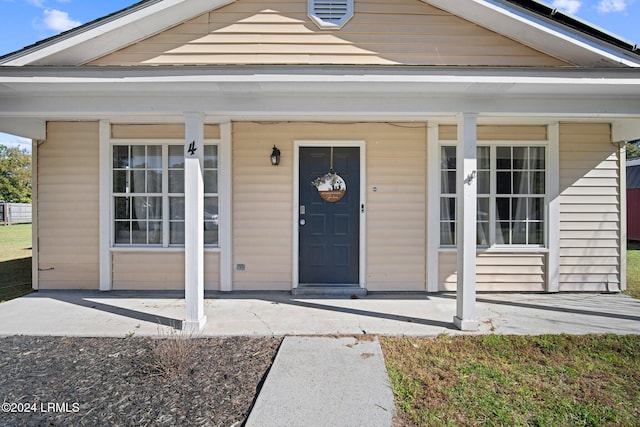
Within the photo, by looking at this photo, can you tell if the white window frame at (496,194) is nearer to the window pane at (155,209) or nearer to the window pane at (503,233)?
the window pane at (503,233)

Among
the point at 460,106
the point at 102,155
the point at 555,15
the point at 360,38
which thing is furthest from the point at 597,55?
the point at 102,155

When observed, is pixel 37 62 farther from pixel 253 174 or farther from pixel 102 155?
pixel 253 174

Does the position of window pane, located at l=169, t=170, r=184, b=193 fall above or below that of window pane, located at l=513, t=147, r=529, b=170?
below

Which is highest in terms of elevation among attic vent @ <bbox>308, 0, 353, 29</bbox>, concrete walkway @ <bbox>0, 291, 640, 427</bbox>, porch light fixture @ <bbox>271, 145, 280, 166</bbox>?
attic vent @ <bbox>308, 0, 353, 29</bbox>

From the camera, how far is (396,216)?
5.91m

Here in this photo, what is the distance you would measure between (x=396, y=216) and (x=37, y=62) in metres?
4.99

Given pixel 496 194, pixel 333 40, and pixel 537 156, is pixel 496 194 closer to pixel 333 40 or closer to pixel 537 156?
pixel 537 156

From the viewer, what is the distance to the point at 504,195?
6047 mm

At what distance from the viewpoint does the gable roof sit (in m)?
4.21

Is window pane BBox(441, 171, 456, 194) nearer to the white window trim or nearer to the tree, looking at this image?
the white window trim

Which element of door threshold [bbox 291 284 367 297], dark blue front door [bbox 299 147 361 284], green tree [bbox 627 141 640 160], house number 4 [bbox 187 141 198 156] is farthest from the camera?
green tree [bbox 627 141 640 160]

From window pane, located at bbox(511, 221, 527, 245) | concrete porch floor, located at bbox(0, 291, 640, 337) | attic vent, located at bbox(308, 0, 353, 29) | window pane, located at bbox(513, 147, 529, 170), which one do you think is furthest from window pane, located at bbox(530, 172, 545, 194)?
attic vent, located at bbox(308, 0, 353, 29)

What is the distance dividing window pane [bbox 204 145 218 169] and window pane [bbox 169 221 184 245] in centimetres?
103

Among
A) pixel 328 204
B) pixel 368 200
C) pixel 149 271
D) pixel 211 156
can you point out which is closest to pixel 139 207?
pixel 149 271
